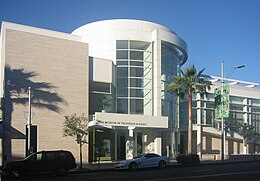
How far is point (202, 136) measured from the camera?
178ft

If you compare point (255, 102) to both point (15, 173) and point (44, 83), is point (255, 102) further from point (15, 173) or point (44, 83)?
point (15, 173)

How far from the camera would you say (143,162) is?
87.5 feet

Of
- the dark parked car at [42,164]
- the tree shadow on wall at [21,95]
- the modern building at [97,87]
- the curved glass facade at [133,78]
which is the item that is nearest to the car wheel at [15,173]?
the dark parked car at [42,164]

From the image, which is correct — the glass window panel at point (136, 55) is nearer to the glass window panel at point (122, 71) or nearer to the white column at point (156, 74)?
the white column at point (156, 74)

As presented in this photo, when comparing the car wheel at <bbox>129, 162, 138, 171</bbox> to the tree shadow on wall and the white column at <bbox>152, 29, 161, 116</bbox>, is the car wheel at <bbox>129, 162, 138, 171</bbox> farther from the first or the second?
the white column at <bbox>152, 29, 161, 116</bbox>

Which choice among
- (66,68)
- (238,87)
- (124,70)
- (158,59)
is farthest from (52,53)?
(238,87)

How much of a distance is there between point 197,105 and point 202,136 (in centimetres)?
492

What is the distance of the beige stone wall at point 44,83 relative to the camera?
99.5ft

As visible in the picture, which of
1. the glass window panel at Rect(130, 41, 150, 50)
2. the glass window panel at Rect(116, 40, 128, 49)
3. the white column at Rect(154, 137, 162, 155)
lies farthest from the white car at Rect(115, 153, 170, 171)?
the glass window panel at Rect(130, 41, 150, 50)

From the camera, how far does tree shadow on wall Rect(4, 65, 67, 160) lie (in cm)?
2952

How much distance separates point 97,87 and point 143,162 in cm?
1290

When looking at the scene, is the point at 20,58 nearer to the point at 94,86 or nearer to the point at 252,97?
the point at 94,86

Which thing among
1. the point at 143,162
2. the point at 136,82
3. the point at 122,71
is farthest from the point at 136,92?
the point at 143,162

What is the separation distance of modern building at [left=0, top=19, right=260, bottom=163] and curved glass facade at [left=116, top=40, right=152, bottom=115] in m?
0.11
